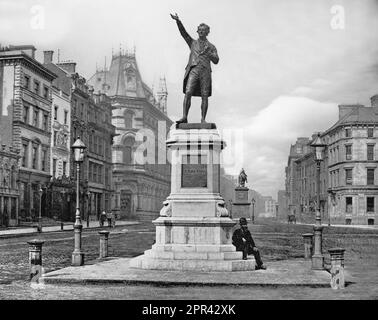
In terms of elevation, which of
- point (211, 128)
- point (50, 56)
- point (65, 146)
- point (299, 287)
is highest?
point (50, 56)

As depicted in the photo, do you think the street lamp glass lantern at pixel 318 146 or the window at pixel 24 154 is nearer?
the street lamp glass lantern at pixel 318 146

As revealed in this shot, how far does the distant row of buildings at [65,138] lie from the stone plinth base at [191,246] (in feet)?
96.5

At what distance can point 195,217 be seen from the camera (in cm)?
1404

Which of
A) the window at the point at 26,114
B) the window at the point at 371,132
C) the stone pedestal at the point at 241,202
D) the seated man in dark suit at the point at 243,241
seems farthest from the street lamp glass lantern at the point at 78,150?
the window at the point at 371,132

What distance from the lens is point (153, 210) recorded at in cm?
8856

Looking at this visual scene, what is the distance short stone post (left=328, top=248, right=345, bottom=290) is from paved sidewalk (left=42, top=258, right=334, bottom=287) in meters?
0.17

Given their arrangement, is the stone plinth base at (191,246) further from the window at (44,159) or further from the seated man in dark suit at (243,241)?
the window at (44,159)

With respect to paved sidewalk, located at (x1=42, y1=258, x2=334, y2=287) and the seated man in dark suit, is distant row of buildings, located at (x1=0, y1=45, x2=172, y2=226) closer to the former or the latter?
paved sidewalk, located at (x1=42, y1=258, x2=334, y2=287)

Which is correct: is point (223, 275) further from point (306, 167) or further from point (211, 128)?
point (306, 167)

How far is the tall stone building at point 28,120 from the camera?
1801 inches

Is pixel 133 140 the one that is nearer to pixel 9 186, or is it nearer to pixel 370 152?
pixel 370 152

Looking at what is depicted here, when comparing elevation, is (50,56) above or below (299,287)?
above

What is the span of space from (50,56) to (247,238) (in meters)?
52.1
